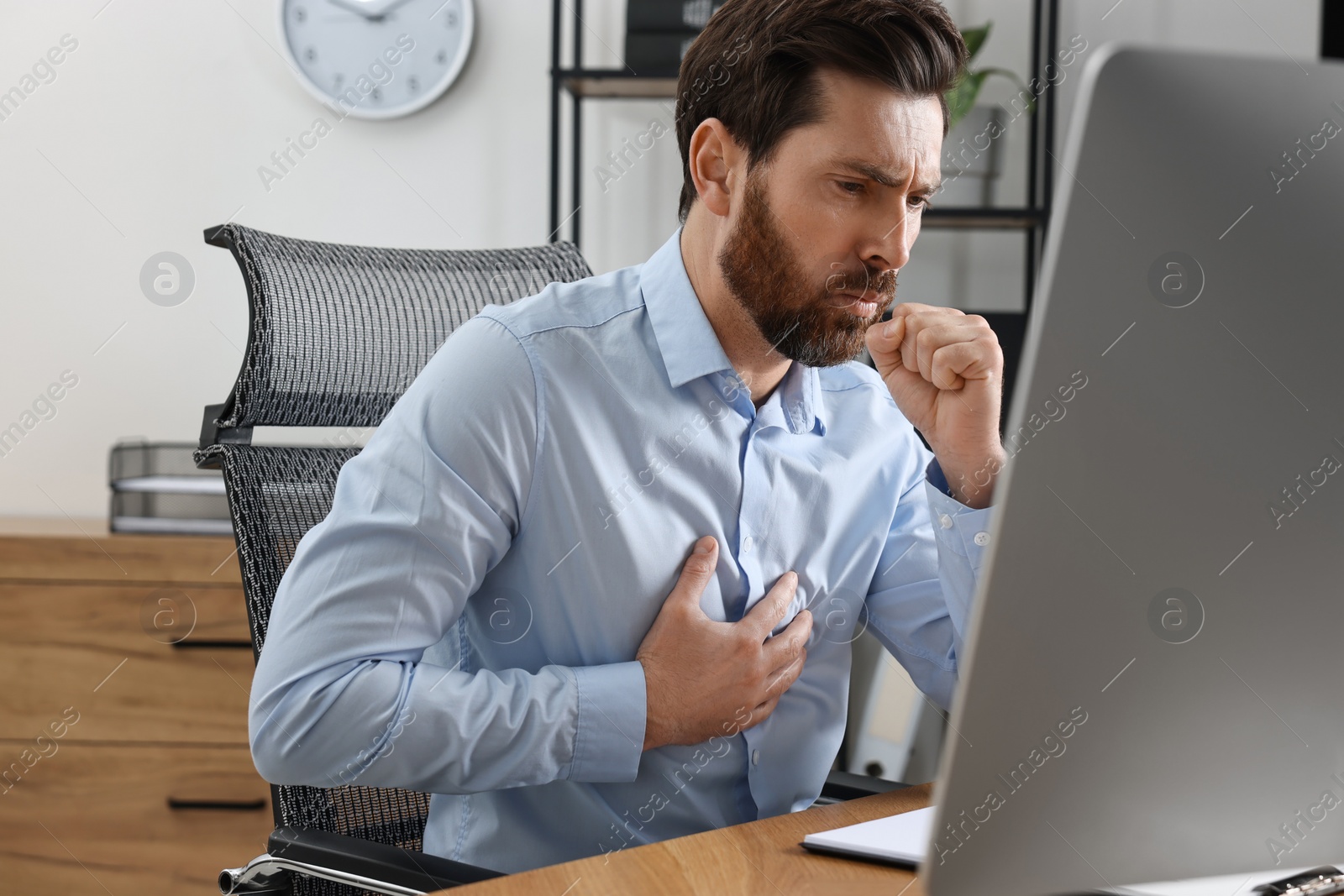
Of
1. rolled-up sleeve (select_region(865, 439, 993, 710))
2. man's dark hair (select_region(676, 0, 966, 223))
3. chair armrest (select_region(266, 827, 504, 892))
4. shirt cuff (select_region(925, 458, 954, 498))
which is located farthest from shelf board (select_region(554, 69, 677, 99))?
chair armrest (select_region(266, 827, 504, 892))

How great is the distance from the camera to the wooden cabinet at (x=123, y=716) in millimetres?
1798

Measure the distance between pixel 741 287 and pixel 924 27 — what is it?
0.91 ft

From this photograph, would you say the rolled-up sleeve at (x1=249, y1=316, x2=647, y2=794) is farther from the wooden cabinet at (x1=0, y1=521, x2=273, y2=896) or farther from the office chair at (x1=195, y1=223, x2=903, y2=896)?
the wooden cabinet at (x1=0, y1=521, x2=273, y2=896)

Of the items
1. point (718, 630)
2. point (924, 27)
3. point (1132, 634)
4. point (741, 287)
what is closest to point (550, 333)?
point (741, 287)

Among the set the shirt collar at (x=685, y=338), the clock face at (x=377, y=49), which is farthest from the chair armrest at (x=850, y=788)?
the clock face at (x=377, y=49)

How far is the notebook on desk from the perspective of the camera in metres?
0.53

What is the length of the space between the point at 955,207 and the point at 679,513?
1321 mm

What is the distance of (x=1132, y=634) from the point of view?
357 mm

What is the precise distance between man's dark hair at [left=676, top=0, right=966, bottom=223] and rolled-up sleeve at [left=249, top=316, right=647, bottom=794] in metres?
0.36

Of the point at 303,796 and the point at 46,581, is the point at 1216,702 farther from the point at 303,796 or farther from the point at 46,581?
the point at 46,581

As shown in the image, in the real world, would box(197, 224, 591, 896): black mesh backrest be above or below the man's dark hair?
below

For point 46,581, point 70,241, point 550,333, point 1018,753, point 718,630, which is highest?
point 70,241

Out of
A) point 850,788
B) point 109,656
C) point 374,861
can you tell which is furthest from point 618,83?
point 374,861

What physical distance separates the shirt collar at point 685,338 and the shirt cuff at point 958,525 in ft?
0.58
